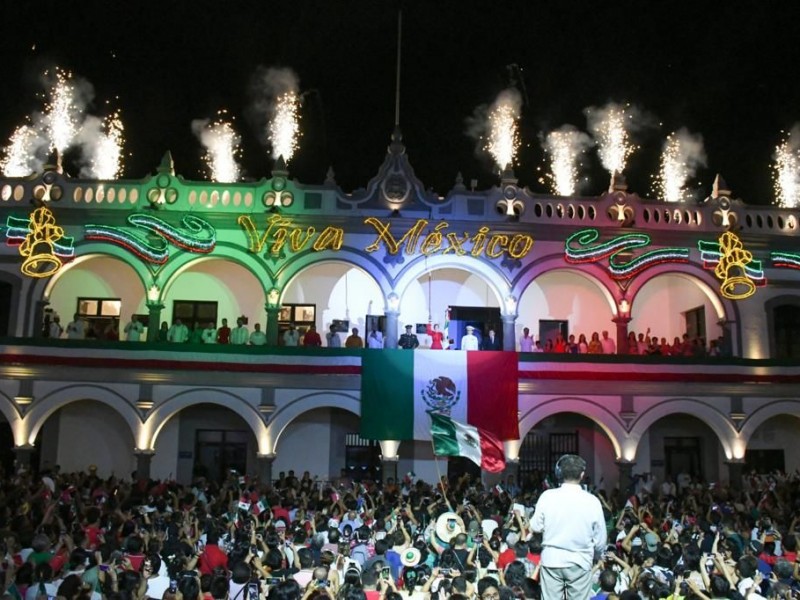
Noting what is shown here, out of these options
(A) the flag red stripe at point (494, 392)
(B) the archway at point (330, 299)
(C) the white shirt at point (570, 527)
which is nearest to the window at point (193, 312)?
(B) the archway at point (330, 299)

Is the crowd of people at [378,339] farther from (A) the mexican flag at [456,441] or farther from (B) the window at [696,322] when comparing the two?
(A) the mexican flag at [456,441]

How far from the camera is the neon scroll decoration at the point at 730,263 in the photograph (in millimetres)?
26203

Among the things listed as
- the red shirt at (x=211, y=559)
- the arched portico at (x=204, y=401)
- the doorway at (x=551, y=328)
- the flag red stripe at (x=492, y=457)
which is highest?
the doorway at (x=551, y=328)

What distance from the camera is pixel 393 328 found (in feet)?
85.3

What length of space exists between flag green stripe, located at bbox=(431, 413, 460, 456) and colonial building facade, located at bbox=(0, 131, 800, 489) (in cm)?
603

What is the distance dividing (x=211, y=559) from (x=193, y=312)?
58.3ft

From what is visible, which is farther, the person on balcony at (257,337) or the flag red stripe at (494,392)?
the person on balcony at (257,337)

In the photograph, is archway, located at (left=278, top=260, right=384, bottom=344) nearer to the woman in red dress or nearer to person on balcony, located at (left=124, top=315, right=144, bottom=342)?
the woman in red dress

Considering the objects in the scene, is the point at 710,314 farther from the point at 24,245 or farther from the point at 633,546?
the point at 24,245

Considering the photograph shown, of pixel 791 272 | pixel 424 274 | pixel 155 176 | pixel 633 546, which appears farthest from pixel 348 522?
pixel 791 272

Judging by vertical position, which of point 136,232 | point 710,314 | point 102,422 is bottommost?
point 102,422

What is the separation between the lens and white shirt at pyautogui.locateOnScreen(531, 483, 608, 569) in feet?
23.1

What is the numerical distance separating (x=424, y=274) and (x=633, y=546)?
16.8 meters

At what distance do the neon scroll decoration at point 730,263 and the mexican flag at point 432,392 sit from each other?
809 centimetres
